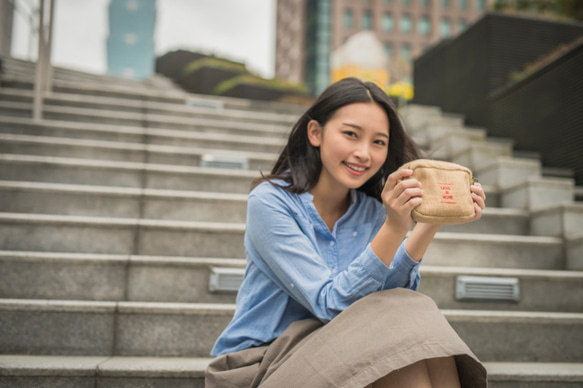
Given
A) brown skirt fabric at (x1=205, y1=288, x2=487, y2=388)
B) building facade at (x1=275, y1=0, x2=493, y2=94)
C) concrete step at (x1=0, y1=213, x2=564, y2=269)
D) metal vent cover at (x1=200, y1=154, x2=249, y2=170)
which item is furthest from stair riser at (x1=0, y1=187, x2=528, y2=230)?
building facade at (x1=275, y1=0, x2=493, y2=94)

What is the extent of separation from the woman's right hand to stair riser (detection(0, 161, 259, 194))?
2332 mm

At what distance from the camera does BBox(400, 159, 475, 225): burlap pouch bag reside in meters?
1.39

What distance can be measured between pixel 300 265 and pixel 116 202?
1964 mm

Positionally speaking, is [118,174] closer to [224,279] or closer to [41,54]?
[224,279]

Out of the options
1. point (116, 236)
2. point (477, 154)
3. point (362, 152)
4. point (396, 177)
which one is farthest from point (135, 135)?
point (396, 177)

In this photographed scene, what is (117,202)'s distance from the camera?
10.2ft

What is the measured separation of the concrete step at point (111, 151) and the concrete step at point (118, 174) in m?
0.15

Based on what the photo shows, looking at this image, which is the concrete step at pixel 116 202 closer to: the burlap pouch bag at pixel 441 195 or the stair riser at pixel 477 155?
the burlap pouch bag at pixel 441 195

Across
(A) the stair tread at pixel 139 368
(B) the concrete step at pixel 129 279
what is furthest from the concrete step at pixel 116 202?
(A) the stair tread at pixel 139 368

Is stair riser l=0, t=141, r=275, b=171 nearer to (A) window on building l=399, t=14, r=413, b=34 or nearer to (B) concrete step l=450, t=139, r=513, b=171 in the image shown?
(B) concrete step l=450, t=139, r=513, b=171

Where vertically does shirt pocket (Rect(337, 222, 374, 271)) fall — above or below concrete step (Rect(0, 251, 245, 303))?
above

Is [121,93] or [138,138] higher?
[121,93]

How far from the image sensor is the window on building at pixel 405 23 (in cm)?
4513

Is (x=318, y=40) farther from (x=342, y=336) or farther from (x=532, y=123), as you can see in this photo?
(x=342, y=336)
